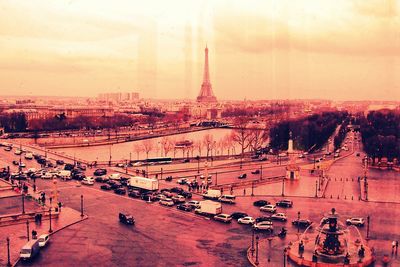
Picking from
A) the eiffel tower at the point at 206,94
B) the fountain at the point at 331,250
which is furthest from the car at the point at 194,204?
the eiffel tower at the point at 206,94

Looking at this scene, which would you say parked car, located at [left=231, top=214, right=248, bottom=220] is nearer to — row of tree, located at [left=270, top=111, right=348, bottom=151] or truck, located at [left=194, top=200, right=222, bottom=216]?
truck, located at [left=194, top=200, right=222, bottom=216]

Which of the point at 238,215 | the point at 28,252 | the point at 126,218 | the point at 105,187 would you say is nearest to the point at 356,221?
the point at 238,215

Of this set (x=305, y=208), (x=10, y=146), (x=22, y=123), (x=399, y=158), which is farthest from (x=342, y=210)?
(x=22, y=123)

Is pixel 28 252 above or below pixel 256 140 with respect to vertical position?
below

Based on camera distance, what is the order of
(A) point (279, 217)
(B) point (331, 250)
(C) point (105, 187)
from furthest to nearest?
(C) point (105, 187)
(A) point (279, 217)
(B) point (331, 250)

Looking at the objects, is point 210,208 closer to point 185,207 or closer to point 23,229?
point 185,207
